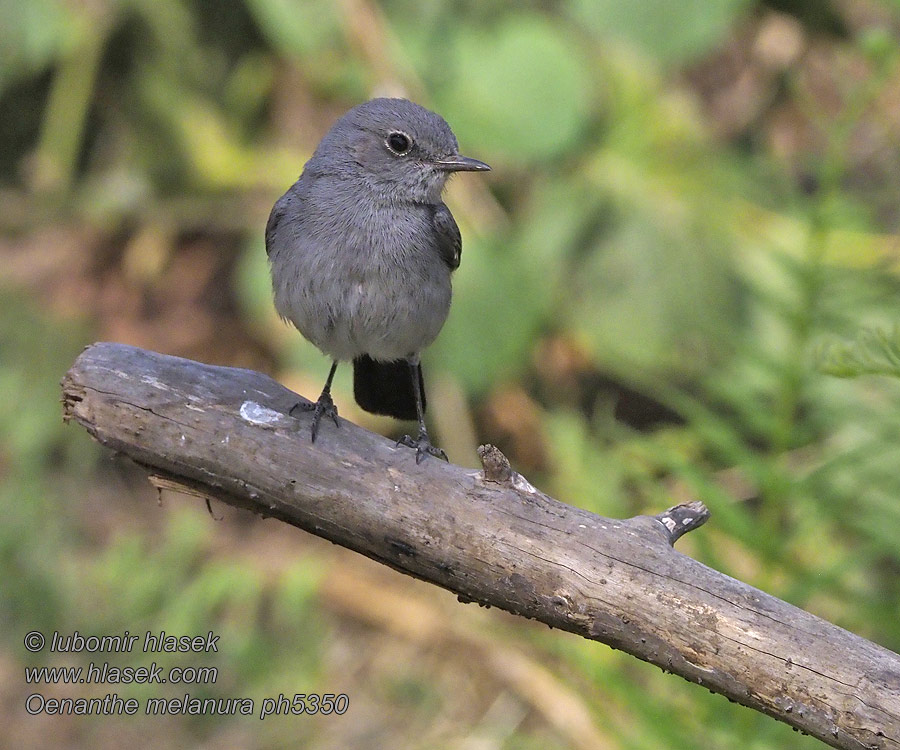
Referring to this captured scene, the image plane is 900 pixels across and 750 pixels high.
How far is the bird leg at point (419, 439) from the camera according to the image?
2.74 metres

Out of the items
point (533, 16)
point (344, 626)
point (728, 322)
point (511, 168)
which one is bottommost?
point (344, 626)

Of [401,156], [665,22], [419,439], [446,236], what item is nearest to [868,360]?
[419,439]

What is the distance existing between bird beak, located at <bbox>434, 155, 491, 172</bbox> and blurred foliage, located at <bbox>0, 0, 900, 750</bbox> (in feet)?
4.03

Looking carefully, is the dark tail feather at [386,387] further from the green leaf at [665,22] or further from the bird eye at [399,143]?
the green leaf at [665,22]

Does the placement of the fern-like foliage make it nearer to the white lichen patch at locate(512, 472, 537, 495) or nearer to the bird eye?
the white lichen patch at locate(512, 472, 537, 495)

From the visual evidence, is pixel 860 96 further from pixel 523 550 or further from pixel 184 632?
pixel 184 632

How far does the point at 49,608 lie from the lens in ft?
15.5

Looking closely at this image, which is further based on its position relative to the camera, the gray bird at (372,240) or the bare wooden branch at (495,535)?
the gray bird at (372,240)

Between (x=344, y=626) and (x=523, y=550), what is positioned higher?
(x=523, y=550)

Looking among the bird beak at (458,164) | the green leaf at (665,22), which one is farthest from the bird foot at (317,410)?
the green leaf at (665,22)

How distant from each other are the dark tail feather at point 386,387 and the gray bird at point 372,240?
2.6 inches

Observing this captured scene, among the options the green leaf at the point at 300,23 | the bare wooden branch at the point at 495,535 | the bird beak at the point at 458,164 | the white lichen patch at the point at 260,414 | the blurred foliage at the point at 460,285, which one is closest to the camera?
the bare wooden branch at the point at 495,535

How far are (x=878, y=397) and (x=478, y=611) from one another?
89.5 inches

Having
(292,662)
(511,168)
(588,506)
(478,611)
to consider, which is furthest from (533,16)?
(292,662)
